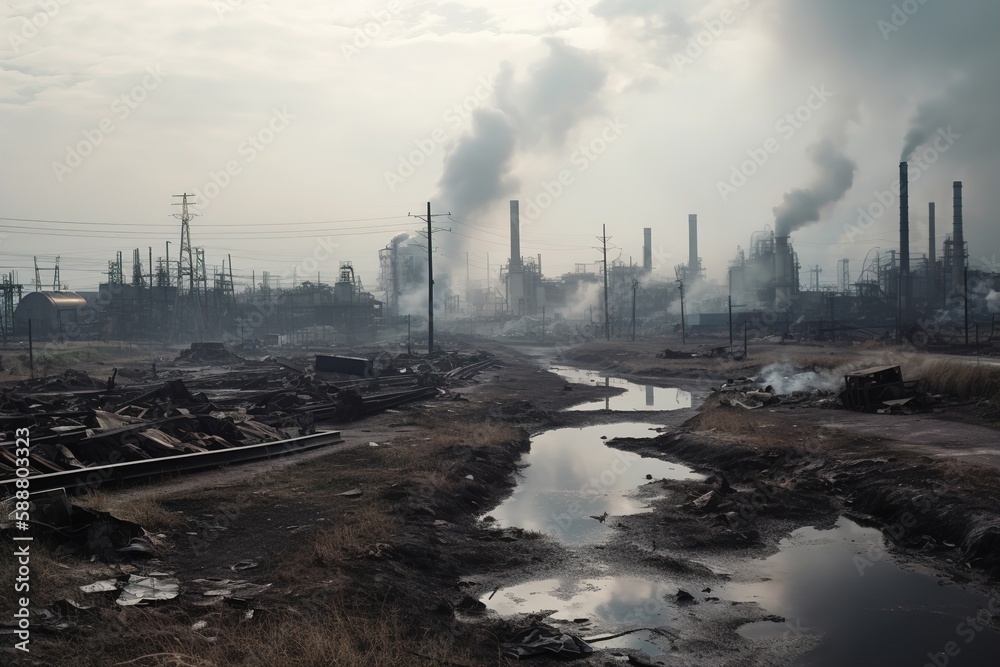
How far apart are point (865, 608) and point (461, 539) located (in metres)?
4.98

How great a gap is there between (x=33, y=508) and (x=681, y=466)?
12661 millimetres

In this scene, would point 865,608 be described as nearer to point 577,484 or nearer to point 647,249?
point 577,484

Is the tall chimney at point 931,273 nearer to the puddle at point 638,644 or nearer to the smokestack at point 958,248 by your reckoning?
the smokestack at point 958,248

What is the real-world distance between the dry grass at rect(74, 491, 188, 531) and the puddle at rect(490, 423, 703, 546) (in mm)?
4898

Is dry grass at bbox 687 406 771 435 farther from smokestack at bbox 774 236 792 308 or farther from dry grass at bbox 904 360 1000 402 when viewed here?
smokestack at bbox 774 236 792 308

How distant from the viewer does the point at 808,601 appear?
8.96m

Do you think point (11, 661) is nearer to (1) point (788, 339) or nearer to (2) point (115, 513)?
(2) point (115, 513)

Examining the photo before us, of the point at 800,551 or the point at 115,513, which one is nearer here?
the point at 115,513

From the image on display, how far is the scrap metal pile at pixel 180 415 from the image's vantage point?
13195mm

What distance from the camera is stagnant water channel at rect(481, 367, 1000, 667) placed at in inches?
299

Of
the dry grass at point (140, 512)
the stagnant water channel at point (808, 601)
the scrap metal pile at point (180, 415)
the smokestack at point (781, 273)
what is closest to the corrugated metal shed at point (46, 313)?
the scrap metal pile at point (180, 415)

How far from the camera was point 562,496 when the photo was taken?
47.8 feet

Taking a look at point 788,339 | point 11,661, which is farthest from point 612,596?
point 788,339

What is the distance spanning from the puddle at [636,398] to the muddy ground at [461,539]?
31.7ft
